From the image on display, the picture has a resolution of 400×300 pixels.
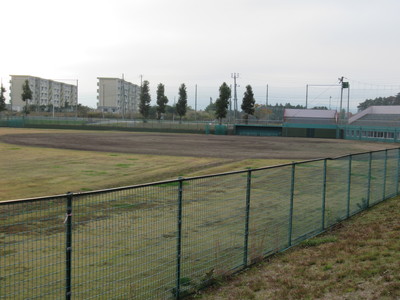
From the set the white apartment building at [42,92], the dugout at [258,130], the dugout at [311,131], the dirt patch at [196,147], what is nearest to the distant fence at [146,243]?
the dirt patch at [196,147]

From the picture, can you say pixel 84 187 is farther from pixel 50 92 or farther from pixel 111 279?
pixel 50 92

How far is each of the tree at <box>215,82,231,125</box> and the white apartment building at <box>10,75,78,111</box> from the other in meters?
65.4

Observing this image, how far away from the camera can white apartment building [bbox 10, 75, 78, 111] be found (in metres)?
156

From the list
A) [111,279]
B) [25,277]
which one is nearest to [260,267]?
[111,279]

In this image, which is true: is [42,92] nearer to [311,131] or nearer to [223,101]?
[223,101]

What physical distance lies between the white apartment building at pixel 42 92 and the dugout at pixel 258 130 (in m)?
80.6

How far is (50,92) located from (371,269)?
598 feet

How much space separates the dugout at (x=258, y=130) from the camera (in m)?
Result: 73.4

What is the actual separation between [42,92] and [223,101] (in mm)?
106853

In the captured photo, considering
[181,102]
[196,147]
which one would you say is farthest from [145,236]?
[181,102]

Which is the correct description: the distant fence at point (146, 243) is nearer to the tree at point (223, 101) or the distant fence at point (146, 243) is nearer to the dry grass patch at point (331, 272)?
the dry grass patch at point (331, 272)

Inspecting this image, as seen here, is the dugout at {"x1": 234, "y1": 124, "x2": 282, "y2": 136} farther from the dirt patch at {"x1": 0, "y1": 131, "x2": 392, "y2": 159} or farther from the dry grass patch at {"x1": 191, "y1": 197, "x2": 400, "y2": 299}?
the dry grass patch at {"x1": 191, "y1": 197, "x2": 400, "y2": 299}

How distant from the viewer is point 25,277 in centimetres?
637

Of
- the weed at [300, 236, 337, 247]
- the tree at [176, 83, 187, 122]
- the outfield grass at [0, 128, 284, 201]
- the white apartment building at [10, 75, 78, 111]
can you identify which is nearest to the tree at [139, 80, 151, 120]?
the tree at [176, 83, 187, 122]
